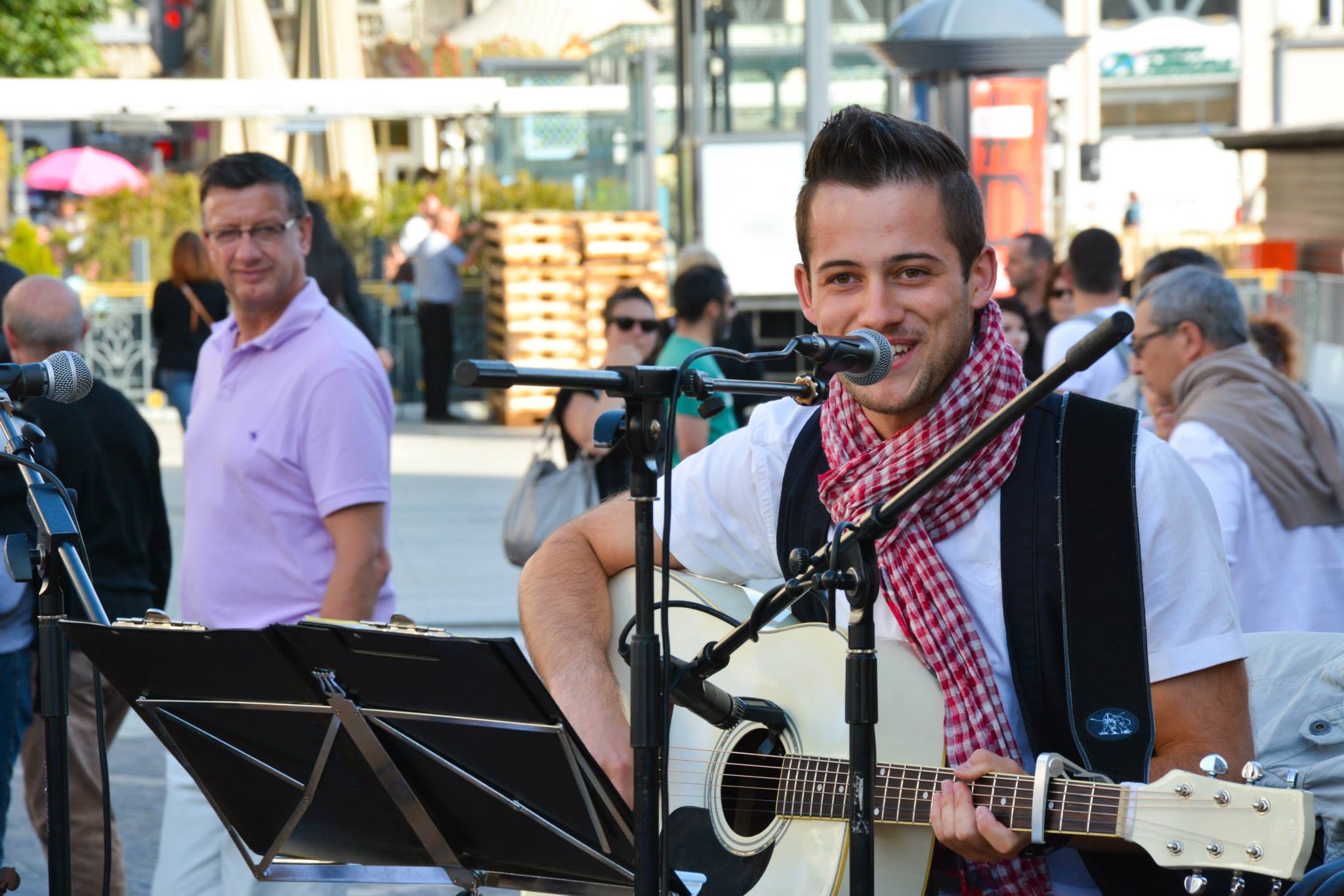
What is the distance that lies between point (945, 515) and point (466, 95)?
46.8 feet

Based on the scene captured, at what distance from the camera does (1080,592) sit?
2424 mm

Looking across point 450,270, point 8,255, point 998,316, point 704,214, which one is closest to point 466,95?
point 450,270

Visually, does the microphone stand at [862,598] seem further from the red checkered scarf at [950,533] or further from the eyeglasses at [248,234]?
the eyeglasses at [248,234]

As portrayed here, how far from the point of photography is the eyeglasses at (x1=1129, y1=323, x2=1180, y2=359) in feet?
16.5

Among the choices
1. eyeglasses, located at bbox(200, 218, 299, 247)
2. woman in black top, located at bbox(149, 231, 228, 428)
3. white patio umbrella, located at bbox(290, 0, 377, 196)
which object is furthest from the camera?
white patio umbrella, located at bbox(290, 0, 377, 196)

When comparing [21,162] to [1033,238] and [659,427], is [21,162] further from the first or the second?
[659,427]

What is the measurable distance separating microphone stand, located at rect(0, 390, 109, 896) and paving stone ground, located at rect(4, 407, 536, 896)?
1.46 meters

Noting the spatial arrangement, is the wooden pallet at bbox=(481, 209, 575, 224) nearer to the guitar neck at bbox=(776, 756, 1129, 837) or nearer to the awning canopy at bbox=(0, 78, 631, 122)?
the awning canopy at bbox=(0, 78, 631, 122)

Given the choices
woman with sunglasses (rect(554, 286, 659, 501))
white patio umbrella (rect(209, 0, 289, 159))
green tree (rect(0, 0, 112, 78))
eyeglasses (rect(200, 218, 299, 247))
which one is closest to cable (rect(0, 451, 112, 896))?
eyeglasses (rect(200, 218, 299, 247))

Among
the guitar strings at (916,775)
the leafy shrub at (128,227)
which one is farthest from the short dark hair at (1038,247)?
the leafy shrub at (128,227)

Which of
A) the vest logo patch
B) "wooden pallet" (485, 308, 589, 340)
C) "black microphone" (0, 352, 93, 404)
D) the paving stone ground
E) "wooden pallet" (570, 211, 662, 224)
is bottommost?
the paving stone ground

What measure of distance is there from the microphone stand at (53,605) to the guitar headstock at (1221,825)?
5.21ft

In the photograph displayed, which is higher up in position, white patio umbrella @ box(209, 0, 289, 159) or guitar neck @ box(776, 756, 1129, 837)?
white patio umbrella @ box(209, 0, 289, 159)

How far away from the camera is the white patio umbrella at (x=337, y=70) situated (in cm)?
2303
